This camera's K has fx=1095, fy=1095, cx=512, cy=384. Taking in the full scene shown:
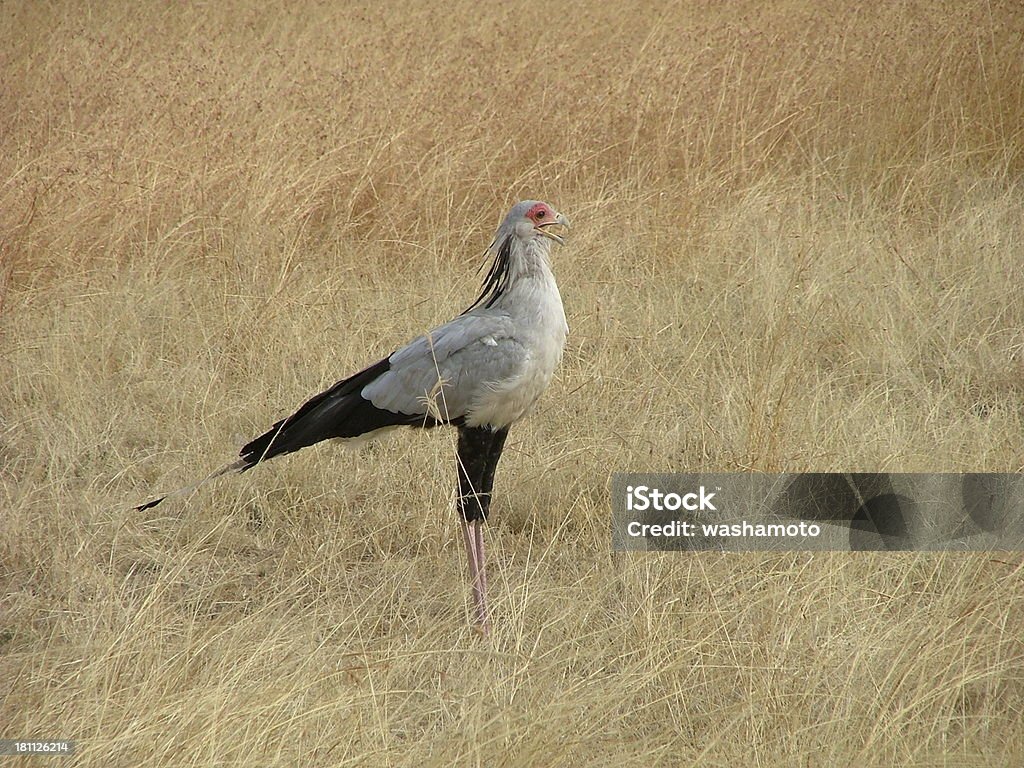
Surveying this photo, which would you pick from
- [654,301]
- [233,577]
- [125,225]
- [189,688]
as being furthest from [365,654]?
[125,225]

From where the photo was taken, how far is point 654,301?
216 inches

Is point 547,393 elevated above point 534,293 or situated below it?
below

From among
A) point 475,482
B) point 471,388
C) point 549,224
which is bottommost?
point 475,482

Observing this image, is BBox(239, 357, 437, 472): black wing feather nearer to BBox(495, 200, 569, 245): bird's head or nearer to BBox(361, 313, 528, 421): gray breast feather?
BBox(361, 313, 528, 421): gray breast feather

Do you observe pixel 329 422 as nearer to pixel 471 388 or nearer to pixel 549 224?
pixel 471 388

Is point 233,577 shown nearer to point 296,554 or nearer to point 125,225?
point 296,554

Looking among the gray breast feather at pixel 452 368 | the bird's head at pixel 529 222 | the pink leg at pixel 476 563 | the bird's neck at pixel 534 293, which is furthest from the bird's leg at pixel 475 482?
the bird's head at pixel 529 222

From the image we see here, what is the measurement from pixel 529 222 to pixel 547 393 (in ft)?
3.69

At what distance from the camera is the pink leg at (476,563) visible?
3.54 metres

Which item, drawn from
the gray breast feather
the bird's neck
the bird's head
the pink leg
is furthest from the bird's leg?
the bird's head

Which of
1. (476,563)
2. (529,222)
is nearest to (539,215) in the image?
(529,222)

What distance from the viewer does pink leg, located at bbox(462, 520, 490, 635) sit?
3539mm

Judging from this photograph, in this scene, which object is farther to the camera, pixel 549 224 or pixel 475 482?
pixel 549 224

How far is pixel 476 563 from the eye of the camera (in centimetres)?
369
